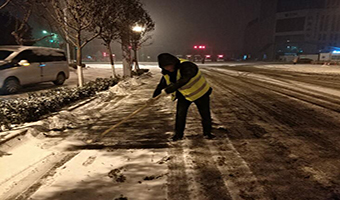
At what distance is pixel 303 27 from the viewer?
77312mm

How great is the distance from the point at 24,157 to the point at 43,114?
228cm

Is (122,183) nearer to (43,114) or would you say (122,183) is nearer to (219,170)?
(219,170)

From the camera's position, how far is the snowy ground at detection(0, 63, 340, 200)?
2.36 metres

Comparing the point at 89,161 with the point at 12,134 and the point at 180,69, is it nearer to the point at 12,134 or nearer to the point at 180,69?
the point at 12,134

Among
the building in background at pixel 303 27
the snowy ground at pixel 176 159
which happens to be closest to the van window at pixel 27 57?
the snowy ground at pixel 176 159

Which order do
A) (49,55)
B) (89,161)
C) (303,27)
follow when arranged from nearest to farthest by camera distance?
(89,161) < (49,55) < (303,27)

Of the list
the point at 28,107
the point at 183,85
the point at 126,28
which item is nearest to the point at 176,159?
the point at 183,85

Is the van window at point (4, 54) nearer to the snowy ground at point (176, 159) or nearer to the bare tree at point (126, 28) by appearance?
the snowy ground at point (176, 159)

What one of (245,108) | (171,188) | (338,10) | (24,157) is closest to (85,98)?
(24,157)

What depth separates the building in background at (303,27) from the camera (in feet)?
247

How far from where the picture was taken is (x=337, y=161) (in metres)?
2.90

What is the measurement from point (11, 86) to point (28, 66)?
1.05 metres

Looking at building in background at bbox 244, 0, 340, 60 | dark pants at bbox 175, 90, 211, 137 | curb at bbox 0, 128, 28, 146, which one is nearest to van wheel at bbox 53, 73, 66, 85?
curb at bbox 0, 128, 28, 146

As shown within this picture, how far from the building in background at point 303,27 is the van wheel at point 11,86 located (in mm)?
78985
